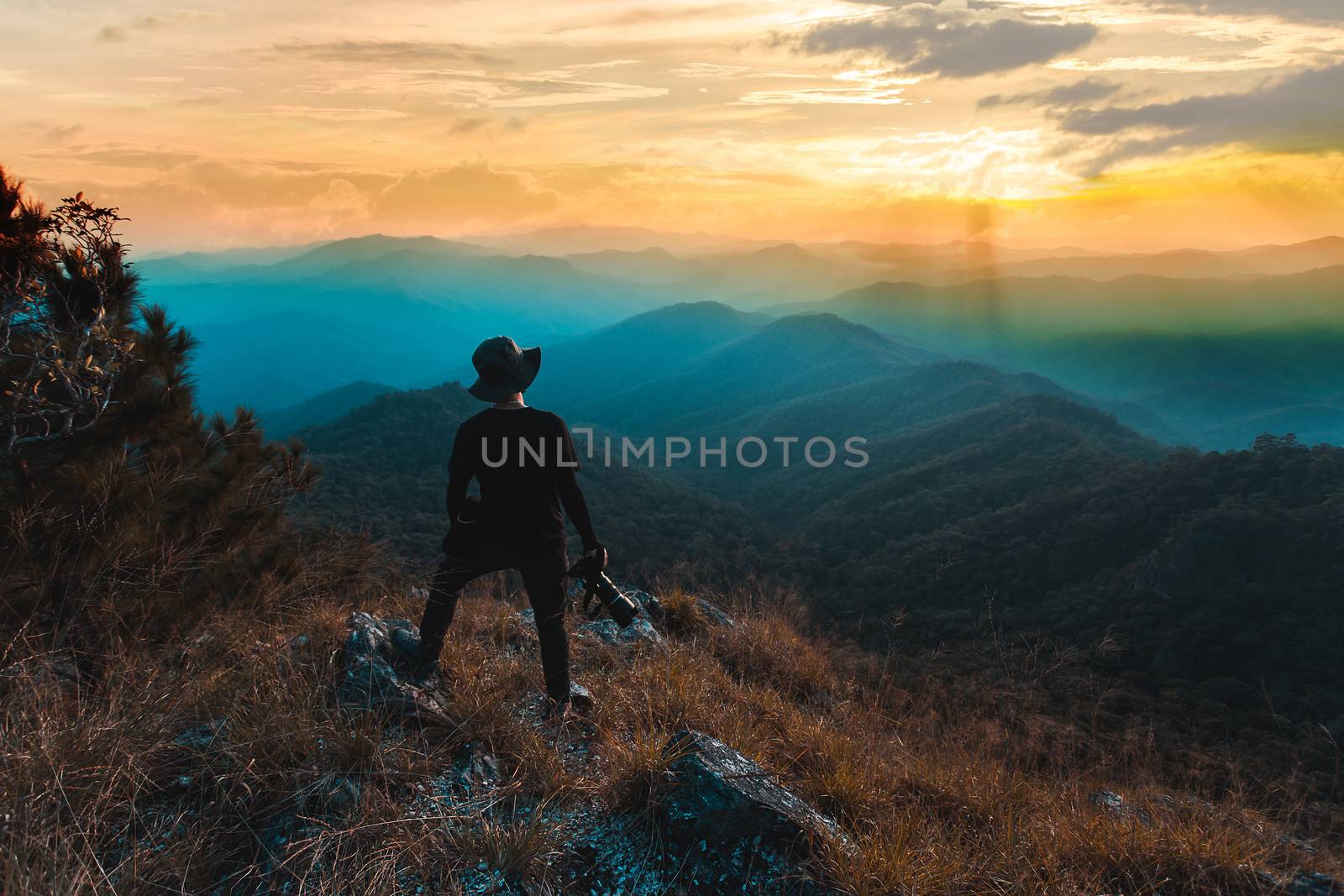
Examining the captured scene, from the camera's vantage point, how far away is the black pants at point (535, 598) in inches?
135

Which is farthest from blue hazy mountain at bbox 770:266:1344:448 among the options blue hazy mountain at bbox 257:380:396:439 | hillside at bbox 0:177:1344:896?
blue hazy mountain at bbox 257:380:396:439

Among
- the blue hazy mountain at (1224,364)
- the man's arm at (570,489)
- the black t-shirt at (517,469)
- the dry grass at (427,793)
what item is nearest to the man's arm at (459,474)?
the black t-shirt at (517,469)

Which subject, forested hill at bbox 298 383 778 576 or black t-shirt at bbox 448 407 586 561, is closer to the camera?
black t-shirt at bbox 448 407 586 561

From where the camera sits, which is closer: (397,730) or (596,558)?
(397,730)

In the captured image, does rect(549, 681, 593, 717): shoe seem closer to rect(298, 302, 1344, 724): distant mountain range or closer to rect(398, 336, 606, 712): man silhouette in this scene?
rect(398, 336, 606, 712): man silhouette

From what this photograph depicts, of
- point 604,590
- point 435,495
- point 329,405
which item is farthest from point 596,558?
point 329,405

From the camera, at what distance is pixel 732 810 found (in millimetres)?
2547

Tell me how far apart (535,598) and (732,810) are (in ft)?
4.86

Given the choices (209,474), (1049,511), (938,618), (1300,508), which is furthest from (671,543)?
(209,474)

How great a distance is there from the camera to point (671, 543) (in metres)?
40.1

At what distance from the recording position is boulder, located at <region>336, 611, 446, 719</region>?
306 cm

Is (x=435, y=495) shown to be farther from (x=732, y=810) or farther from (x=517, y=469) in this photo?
(x=732, y=810)

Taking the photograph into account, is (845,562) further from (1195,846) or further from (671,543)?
(1195,846)

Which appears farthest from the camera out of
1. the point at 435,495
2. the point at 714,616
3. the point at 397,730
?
the point at 435,495
